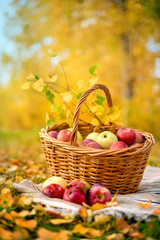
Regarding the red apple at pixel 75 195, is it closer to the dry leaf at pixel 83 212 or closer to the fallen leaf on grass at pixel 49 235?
the dry leaf at pixel 83 212

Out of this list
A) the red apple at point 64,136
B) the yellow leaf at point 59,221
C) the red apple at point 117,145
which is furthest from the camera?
the red apple at point 64,136

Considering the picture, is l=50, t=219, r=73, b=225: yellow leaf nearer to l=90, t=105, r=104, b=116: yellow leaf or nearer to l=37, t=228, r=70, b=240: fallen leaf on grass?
l=37, t=228, r=70, b=240: fallen leaf on grass

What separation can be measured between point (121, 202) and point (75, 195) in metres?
0.35

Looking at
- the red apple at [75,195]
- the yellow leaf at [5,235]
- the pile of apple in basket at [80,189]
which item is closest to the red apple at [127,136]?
the pile of apple in basket at [80,189]

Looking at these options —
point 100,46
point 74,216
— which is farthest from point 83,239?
point 100,46

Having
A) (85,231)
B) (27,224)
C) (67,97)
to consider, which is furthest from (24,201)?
(67,97)

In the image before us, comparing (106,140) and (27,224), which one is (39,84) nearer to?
(106,140)

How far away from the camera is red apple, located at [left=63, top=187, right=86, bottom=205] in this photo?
1.68 metres

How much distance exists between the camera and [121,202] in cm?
175

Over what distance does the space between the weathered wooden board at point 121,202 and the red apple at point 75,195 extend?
55 millimetres

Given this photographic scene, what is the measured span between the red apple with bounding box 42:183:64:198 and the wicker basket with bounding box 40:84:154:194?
20cm

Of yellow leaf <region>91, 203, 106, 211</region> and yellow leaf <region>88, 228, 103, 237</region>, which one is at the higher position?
yellow leaf <region>88, 228, 103, 237</region>

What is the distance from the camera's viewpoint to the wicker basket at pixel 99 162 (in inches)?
70.8

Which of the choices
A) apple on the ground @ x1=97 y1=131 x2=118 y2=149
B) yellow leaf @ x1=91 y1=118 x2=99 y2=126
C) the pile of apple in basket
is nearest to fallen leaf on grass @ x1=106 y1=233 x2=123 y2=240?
the pile of apple in basket
